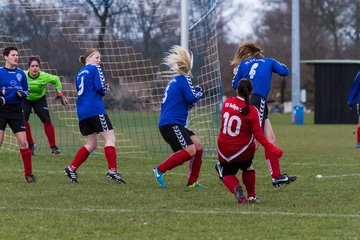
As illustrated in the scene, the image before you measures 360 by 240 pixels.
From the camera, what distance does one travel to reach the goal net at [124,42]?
50.7ft

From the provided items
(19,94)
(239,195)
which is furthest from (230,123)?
(19,94)

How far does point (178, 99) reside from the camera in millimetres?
10102

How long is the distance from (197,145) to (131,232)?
3.53m

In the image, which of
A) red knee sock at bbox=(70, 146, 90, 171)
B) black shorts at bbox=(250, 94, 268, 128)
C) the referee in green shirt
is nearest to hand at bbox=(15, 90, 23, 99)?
red knee sock at bbox=(70, 146, 90, 171)

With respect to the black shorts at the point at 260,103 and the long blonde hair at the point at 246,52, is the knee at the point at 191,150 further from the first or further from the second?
the long blonde hair at the point at 246,52

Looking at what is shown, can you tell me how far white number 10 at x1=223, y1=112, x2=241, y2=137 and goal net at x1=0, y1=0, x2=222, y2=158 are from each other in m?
6.36

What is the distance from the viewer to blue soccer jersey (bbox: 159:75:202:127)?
10.0 m

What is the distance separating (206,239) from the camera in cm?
669

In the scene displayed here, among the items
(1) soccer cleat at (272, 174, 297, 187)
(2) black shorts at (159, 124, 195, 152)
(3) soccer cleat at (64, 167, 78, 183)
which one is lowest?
(3) soccer cleat at (64, 167, 78, 183)

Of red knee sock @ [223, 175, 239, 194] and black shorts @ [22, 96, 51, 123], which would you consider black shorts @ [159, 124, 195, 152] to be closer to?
red knee sock @ [223, 175, 239, 194]

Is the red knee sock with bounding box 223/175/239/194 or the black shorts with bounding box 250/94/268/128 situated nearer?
the red knee sock with bounding box 223/175/239/194

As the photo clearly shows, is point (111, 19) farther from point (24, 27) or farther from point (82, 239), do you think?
point (82, 239)

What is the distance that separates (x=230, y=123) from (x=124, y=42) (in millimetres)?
8172

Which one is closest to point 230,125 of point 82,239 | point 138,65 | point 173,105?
point 173,105
